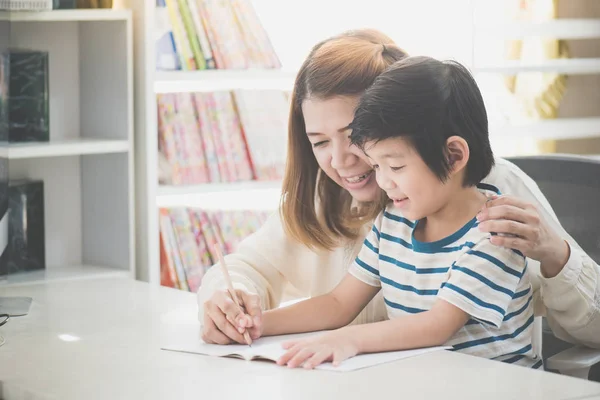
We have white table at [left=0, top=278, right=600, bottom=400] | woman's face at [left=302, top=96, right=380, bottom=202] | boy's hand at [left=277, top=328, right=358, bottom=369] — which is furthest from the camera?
woman's face at [left=302, top=96, right=380, bottom=202]

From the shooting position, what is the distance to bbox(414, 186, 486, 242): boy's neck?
1.58 meters

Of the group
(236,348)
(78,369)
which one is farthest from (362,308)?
(78,369)

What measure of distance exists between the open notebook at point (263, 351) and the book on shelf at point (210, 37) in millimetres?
1223

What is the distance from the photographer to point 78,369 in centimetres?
150

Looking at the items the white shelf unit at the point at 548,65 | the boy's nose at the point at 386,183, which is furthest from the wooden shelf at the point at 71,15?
the white shelf unit at the point at 548,65

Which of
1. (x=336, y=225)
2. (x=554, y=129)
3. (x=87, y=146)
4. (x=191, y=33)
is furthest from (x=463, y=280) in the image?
(x=554, y=129)

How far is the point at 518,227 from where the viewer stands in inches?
58.6

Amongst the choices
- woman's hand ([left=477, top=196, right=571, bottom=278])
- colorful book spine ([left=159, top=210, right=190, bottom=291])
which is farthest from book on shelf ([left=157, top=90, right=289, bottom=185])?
woman's hand ([left=477, top=196, right=571, bottom=278])

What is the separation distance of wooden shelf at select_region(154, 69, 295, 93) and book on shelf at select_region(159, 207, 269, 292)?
1.17 feet

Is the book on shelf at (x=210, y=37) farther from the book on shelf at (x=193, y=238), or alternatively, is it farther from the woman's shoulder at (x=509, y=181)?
the woman's shoulder at (x=509, y=181)

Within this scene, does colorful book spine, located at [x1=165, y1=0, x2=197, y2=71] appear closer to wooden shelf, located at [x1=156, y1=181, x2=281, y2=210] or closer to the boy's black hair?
wooden shelf, located at [x1=156, y1=181, x2=281, y2=210]

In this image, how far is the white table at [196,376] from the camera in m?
1.33

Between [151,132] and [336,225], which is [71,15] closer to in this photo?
[151,132]

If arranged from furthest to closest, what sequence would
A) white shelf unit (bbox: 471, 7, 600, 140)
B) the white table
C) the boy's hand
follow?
white shelf unit (bbox: 471, 7, 600, 140), the boy's hand, the white table
